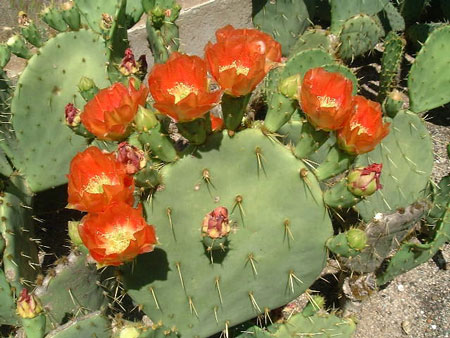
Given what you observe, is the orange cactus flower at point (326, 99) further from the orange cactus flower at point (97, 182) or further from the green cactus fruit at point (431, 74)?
the green cactus fruit at point (431, 74)

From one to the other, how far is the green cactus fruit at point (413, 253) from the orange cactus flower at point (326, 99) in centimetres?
85

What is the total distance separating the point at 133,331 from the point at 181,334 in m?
0.32

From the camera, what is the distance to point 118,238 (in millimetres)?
1303

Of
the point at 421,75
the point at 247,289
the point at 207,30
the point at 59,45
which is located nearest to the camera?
the point at 247,289

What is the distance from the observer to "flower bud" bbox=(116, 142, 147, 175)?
49.7 inches

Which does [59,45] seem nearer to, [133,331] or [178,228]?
[178,228]

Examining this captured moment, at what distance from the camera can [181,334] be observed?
1.60 m

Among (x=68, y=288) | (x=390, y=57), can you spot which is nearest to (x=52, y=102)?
(x=68, y=288)

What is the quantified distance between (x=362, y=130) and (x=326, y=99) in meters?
0.14

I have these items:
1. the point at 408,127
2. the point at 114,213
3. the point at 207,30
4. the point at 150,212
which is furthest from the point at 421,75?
the point at 114,213

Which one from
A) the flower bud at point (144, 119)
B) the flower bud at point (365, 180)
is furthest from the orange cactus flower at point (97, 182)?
the flower bud at point (365, 180)

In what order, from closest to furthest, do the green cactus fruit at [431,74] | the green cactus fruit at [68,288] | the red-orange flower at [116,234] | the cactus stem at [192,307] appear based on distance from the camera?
the red-orange flower at [116,234]
the cactus stem at [192,307]
the green cactus fruit at [68,288]
the green cactus fruit at [431,74]

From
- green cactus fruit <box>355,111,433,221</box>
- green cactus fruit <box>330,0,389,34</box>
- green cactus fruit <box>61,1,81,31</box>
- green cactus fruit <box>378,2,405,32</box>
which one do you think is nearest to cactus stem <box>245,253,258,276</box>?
green cactus fruit <box>355,111,433,221</box>

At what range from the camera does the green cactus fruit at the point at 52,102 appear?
2.09m
